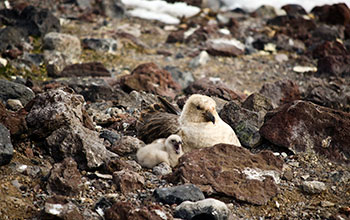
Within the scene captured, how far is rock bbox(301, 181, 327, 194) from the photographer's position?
613 cm

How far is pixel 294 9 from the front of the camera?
19.5 metres

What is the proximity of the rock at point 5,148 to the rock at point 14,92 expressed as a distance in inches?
111

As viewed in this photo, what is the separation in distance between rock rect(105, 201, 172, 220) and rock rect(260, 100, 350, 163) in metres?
2.80

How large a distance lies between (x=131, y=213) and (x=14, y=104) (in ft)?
13.3

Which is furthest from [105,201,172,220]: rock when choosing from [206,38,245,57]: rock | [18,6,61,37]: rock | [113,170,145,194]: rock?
[206,38,245,57]: rock

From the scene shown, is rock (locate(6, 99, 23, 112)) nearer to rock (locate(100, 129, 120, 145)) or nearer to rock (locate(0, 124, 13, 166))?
rock (locate(100, 129, 120, 145))

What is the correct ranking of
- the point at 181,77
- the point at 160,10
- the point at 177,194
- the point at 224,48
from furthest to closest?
the point at 160,10, the point at 224,48, the point at 181,77, the point at 177,194

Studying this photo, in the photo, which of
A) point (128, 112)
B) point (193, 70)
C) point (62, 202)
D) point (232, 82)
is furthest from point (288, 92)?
point (62, 202)

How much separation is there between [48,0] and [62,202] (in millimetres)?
13446

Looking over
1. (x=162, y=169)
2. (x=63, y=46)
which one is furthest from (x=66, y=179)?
(x=63, y=46)

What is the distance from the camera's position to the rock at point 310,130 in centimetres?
712

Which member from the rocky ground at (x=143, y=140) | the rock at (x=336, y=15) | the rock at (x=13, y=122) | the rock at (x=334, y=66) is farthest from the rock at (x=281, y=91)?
the rock at (x=336, y=15)

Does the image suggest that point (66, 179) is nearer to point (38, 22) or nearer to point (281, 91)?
point (281, 91)

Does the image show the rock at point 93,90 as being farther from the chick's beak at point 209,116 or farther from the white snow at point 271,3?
the white snow at point 271,3
